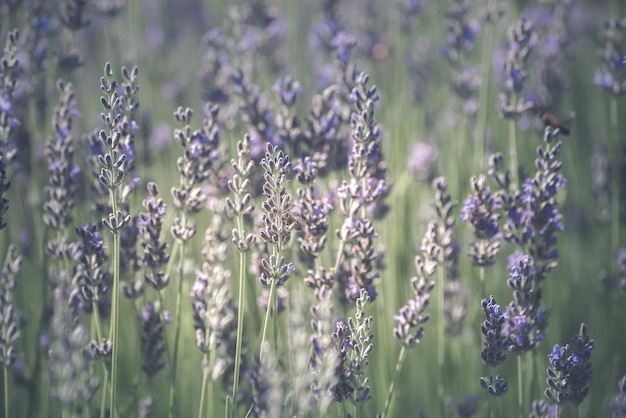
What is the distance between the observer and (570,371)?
2.10m

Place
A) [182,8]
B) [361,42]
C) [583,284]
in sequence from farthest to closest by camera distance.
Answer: [182,8] → [361,42] → [583,284]

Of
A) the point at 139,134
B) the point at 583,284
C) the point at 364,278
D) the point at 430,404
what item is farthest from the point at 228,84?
the point at 583,284

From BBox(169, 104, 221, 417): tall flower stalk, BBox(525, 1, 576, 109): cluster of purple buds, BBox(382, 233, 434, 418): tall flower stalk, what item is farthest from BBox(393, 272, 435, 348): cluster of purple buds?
BBox(525, 1, 576, 109): cluster of purple buds

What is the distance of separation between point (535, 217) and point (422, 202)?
1755mm

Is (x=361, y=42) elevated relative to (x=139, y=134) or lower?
elevated

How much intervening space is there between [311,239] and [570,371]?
91 cm

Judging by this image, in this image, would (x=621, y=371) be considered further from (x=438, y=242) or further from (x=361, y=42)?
(x=361, y=42)

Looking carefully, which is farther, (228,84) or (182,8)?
(182,8)

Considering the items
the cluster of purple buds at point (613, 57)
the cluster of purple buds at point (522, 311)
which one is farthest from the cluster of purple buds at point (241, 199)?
the cluster of purple buds at point (613, 57)

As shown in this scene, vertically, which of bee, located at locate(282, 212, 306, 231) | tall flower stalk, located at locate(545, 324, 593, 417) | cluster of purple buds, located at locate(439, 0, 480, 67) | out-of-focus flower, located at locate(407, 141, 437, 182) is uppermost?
cluster of purple buds, located at locate(439, 0, 480, 67)

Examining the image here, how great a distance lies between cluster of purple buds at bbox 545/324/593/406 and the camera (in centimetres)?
206

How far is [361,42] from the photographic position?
4734mm

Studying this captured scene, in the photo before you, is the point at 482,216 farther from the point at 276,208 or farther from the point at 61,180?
the point at 61,180

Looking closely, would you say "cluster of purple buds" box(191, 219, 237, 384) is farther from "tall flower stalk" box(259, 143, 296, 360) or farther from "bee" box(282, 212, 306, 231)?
"bee" box(282, 212, 306, 231)
